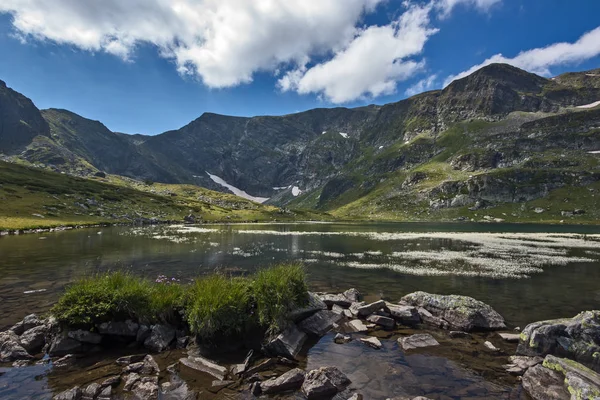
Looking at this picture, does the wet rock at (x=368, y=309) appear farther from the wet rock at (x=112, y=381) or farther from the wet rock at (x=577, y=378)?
the wet rock at (x=112, y=381)

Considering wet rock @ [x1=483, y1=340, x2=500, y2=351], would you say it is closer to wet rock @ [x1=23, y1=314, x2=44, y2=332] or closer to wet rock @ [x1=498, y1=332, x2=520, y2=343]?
wet rock @ [x1=498, y1=332, x2=520, y2=343]

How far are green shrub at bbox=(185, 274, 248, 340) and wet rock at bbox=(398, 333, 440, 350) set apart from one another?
8.63m

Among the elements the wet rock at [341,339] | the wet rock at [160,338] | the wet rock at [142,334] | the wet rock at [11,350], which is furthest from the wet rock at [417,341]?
the wet rock at [11,350]

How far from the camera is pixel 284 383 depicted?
40.3 feet

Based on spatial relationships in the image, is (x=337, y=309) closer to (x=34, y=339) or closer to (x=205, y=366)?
(x=205, y=366)

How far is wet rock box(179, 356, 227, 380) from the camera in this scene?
13.4 m

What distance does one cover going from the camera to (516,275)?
37.1m

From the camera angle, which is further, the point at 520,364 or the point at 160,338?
the point at 160,338

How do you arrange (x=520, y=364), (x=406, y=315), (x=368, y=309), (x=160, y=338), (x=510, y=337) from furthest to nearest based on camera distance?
(x=368, y=309) < (x=406, y=315) < (x=510, y=337) < (x=160, y=338) < (x=520, y=364)

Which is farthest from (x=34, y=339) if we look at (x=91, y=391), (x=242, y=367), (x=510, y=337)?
(x=510, y=337)

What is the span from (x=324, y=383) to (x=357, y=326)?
25.6 ft

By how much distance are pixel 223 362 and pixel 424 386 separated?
9062mm

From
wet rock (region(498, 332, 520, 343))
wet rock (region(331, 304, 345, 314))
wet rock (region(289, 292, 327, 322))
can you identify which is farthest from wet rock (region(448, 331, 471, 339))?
wet rock (region(289, 292, 327, 322))

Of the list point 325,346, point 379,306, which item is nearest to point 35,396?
point 325,346
